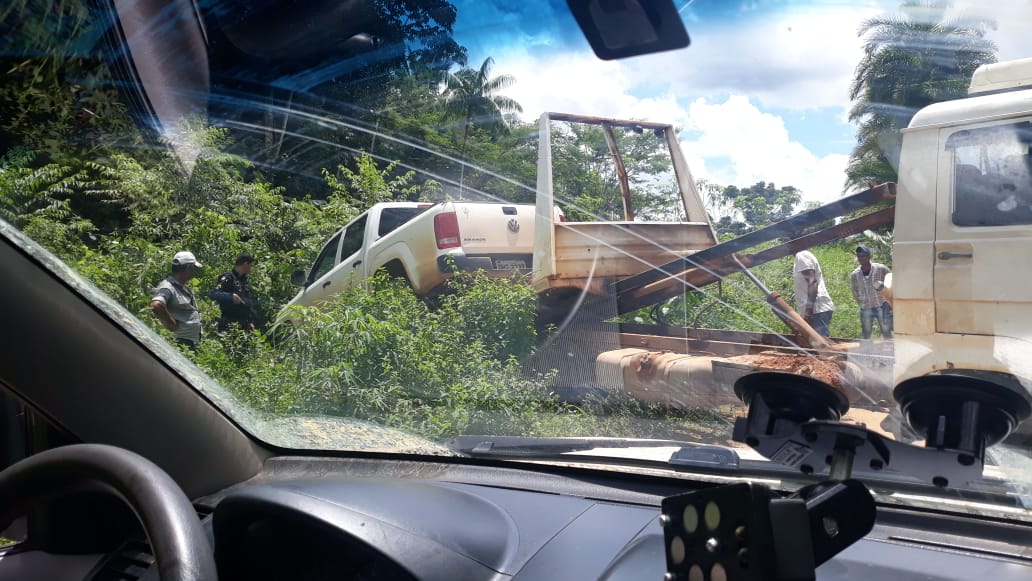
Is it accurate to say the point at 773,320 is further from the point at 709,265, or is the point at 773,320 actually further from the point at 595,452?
the point at 595,452

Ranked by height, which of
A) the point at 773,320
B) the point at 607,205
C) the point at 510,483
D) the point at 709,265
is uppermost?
the point at 607,205

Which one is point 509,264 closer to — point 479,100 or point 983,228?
point 479,100

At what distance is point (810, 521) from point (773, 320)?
4.96 ft

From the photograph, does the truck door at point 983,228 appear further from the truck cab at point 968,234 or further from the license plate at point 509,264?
the license plate at point 509,264

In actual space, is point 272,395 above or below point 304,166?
below

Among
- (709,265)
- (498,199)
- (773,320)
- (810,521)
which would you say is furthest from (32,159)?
(810,521)

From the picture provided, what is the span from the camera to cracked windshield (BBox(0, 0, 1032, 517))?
223 centimetres

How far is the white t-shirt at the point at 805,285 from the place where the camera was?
2553 millimetres

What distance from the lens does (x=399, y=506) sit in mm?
2002

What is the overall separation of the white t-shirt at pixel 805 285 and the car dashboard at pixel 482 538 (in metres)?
0.78

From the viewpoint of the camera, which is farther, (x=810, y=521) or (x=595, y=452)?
(x=595, y=452)

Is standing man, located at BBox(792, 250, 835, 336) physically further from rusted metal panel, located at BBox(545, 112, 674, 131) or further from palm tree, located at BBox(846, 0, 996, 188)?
rusted metal panel, located at BBox(545, 112, 674, 131)

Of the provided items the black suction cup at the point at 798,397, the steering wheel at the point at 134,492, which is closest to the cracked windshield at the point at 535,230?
the black suction cup at the point at 798,397

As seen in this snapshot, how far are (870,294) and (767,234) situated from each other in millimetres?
380
